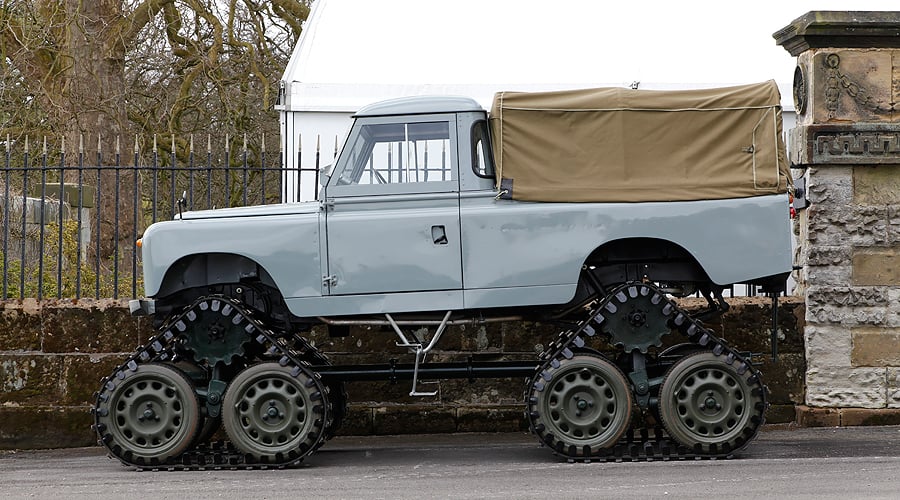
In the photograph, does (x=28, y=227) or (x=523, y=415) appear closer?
(x=523, y=415)

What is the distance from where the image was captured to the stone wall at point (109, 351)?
1010 cm

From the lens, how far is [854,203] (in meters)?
9.95

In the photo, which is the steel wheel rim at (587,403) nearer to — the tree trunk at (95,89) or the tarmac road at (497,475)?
the tarmac road at (497,475)

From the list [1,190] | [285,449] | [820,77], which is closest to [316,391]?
[285,449]

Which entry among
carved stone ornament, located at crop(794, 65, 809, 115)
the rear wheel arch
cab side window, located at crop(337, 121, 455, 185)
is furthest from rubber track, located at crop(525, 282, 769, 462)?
carved stone ornament, located at crop(794, 65, 809, 115)

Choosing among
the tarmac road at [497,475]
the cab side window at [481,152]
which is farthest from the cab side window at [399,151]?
the tarmac road at [497,475]

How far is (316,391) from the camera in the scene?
8.52m

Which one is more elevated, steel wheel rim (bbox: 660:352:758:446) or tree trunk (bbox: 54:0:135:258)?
tree trunk (bbox: 54:0:135:258)

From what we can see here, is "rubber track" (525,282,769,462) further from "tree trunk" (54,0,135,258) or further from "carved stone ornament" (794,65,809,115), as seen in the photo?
Result: "tree trunk" (54,0,135,258)

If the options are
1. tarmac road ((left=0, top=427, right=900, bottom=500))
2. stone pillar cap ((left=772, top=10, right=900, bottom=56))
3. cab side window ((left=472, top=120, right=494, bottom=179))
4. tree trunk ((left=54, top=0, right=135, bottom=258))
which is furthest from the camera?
tree trunk ((left=54, top=0, right=135, bottom=258))

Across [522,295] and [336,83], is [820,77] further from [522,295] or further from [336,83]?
[336,83]

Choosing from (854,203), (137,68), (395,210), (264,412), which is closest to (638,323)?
(395,210)

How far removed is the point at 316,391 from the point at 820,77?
15.2ft

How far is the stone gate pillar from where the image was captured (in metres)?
9.88
